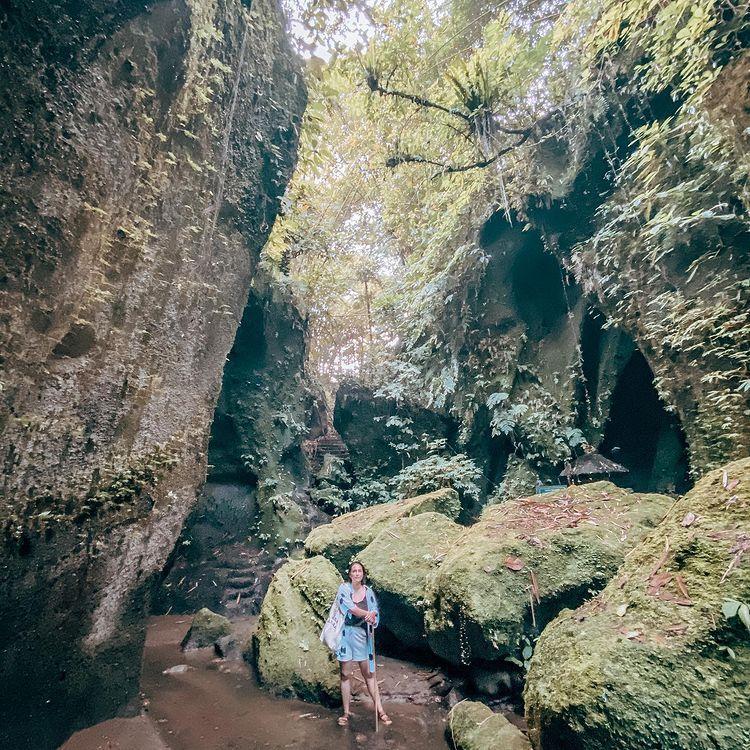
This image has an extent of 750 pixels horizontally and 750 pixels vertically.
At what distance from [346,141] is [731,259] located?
1146cm

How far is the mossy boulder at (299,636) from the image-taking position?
14.1ft

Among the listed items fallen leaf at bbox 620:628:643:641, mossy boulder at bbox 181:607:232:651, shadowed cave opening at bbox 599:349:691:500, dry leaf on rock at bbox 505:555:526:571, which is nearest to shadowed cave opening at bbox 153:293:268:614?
mossy boulder at bbox 181:607:232:651

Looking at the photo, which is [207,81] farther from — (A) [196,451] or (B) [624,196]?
(B) [624,196]

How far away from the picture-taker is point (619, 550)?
13.3ft

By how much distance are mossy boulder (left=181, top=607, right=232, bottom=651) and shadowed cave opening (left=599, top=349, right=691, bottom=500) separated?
267 inches

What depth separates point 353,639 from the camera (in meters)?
4.12

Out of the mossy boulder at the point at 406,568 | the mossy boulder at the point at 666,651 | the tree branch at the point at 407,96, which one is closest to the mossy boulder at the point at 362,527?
the mossy boulder at the point at 406,568

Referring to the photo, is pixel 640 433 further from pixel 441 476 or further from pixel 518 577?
pixel 518 577

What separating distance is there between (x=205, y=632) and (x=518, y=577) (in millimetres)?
4682

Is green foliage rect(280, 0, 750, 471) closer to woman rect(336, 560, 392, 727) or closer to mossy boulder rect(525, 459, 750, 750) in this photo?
mossy boulder rect(525, 459, 750, 750)

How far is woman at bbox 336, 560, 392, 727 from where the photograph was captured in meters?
3.97

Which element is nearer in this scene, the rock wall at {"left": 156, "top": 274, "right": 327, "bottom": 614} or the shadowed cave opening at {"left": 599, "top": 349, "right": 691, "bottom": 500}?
the shadowed cave opening at {"left": 599, "top": 349, "right": 691, "bottom": 500}

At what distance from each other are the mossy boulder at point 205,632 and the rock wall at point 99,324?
8.50 ft

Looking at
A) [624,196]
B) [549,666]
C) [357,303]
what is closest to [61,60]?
[549,666]
